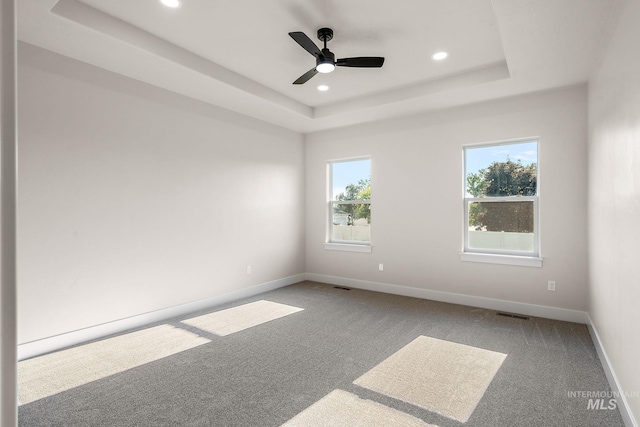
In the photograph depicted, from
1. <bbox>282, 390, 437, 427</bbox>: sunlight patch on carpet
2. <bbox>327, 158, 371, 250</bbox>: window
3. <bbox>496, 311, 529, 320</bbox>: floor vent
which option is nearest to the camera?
<bbox>282, 390, 437, 427</bbox>: sunlight patch on carpet

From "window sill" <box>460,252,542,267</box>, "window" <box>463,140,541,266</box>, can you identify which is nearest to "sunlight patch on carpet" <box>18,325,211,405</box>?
"window sill" <box>460,252,542,267</box>

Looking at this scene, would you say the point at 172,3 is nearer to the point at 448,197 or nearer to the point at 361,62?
the point at 361,62

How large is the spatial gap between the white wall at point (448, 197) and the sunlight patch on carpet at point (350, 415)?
114 inches

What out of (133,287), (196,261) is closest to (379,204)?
(196,261)

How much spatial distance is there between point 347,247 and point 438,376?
320 centimetres

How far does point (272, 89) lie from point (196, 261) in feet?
8.27

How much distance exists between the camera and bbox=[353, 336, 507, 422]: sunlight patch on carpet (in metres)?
2.28

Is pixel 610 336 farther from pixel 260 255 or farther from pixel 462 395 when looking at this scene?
pixel 260 255

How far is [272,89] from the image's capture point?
4.48m

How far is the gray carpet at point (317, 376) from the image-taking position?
2.12m

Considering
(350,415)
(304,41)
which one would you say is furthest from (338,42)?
(350,415)

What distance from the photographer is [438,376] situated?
2623 mm

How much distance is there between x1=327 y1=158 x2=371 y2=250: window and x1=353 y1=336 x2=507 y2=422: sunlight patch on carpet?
8.78 ft

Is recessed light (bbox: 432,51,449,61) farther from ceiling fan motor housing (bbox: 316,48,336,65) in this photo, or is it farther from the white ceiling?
ceiling fan motor housing (bbox: 316,48,336,65)
